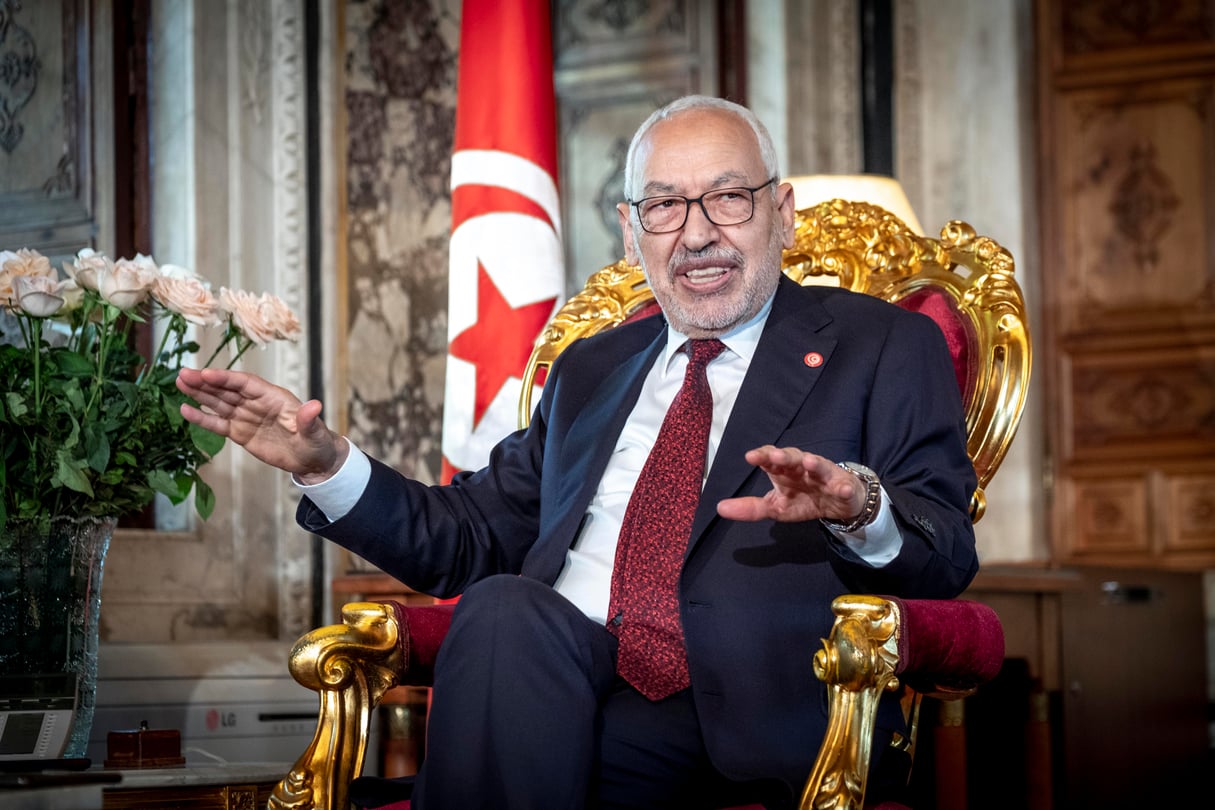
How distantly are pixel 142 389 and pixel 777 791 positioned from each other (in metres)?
1.12

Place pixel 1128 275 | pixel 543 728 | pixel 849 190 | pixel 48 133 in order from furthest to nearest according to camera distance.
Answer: pixel 1128 275, pixel 48 133, pixel 849 190, pixel 543 728

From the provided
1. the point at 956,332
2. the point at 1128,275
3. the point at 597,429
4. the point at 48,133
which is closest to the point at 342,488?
the point at 597,429

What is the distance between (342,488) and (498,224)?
3.85ft

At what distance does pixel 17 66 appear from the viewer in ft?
11.0

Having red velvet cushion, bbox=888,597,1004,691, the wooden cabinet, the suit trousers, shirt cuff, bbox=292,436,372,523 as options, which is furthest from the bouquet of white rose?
the wooden cabinet

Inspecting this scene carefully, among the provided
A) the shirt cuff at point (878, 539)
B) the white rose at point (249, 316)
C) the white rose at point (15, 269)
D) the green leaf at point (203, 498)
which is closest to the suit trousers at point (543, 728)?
the shirt cuff at point (878, 539)

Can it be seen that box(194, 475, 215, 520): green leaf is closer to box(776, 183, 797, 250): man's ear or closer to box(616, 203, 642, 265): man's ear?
box(616, 203, 642, 265): man's ear

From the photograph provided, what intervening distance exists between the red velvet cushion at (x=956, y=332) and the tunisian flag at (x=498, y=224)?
92 centimetres

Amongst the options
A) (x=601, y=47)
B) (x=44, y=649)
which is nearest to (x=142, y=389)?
(x=44, y=649)

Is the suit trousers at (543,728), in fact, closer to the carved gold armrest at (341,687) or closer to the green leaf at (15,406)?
the carved gold armrest at (341,687)

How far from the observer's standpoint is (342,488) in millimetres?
1860

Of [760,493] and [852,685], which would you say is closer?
[852,685]

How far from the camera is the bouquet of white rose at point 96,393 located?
206cm

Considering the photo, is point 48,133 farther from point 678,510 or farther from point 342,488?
point 678,510
